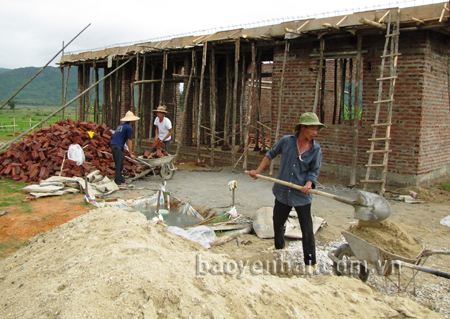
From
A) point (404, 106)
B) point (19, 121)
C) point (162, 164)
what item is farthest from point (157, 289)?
point (19, 121)

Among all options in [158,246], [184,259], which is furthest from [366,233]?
[158,246]

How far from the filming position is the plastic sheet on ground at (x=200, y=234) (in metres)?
5.30

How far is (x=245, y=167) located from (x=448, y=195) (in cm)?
502

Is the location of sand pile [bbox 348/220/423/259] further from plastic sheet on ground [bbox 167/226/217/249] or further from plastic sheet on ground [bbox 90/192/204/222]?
plastic sheet on ground [bbox 90/192/204/222]

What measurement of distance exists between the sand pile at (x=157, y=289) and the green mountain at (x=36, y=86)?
96304mm

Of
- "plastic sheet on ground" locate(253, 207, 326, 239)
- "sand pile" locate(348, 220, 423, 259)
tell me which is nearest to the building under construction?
"plastic sheet on ground" locate(253, 207, 326, 239)

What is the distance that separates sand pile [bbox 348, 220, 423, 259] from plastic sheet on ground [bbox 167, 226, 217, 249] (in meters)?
1.99

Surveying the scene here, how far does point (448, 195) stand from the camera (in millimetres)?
8578

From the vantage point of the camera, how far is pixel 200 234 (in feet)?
17.9

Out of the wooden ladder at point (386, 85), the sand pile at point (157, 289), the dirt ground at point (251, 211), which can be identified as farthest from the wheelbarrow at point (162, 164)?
the sand pile at point (157, 289)

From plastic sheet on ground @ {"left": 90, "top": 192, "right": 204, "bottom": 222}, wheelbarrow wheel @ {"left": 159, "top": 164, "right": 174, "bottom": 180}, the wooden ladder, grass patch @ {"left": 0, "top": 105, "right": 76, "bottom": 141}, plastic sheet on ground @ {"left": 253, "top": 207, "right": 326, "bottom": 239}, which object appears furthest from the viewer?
grass patch @ {"left": 0, "top": 105, "right": 76, "bottom": 141}

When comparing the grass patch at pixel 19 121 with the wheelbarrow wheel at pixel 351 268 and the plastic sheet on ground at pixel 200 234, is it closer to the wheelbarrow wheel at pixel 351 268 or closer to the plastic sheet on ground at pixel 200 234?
the plastic sheet on ground at pixel 200 234

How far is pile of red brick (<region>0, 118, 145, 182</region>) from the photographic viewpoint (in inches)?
369

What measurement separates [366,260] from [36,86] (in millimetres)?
118633
